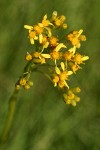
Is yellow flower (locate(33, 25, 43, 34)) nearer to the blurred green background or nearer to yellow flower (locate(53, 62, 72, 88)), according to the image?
yellow flower (locate(53, 62, 72, 88))

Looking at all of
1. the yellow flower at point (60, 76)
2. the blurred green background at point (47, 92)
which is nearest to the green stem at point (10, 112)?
the yellow flower at point (60, 76)

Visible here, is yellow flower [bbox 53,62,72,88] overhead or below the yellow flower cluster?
below

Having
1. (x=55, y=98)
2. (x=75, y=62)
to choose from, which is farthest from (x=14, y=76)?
(x=75, y=62)

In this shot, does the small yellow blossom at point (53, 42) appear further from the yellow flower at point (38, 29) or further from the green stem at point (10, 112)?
the green stem at point (10, 112)

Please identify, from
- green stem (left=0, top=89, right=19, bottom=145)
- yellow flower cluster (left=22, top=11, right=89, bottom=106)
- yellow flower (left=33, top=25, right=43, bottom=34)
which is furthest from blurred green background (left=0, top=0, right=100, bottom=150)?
yellow flower (left=33, top=25, right=43, bottom=34)

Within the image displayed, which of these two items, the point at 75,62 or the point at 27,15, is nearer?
the point at 75,62

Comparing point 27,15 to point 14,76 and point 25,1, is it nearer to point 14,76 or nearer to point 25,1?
point 25,1

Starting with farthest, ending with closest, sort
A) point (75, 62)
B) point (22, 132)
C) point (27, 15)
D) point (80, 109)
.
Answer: point (27, 15) → point (80, 109) → point (22, 132) → point (75, 62)

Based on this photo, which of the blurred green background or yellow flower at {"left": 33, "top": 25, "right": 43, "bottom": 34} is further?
the blurred green background

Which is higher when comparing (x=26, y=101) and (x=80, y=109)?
(x=26, y=101)
